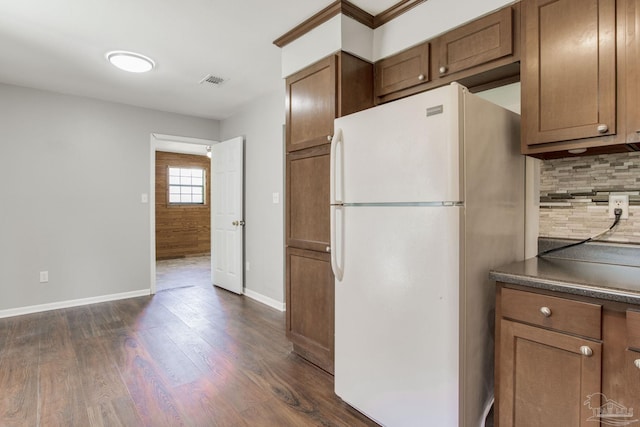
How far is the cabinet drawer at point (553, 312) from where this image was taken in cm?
119

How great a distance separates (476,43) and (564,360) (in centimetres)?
160

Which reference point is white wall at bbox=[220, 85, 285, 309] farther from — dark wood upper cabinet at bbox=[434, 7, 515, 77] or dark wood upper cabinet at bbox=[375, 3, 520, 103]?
dark wood upper cabinet at bbox=[434, 7, 515, 77]

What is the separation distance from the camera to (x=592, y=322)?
3.89 feet

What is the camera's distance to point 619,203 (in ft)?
5.27

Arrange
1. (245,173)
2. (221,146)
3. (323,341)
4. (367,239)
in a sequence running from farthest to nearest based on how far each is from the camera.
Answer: (221,146)
(245,173)
(323,341)
(367,239)

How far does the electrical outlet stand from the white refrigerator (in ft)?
1.28

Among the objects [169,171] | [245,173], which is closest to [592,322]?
[245,173]

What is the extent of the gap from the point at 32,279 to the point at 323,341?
3.50m

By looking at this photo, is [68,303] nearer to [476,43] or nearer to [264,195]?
[264,195]

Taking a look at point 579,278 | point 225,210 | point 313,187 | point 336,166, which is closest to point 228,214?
point 225,210

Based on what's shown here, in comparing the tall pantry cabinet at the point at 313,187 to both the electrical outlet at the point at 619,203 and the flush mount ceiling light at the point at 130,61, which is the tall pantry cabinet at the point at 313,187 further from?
the electrical outlet at the point at 619,203

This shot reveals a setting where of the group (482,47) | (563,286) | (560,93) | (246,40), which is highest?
(246,40)

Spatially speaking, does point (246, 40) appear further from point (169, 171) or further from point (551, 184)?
point (169, 171)

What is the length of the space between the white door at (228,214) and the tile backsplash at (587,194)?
343 centimetres
